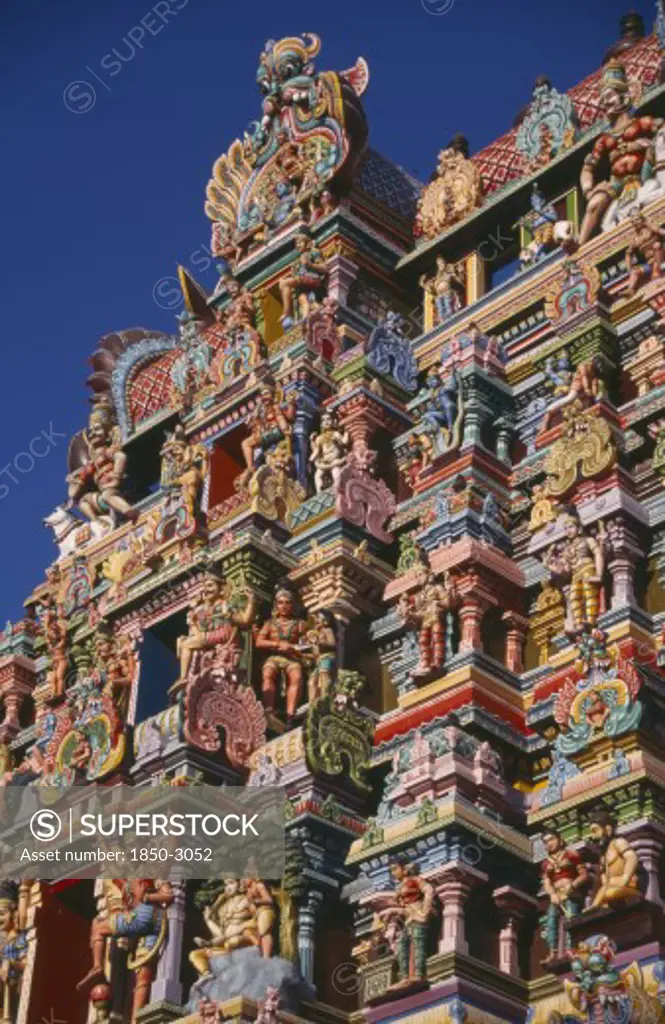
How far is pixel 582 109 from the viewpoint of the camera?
29.0 m

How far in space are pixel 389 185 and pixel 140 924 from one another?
508 inches

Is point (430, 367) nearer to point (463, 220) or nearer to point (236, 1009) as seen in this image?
point (463, 220)

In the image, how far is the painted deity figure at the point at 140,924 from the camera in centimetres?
2238

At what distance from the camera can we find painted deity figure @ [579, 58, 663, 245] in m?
26.5

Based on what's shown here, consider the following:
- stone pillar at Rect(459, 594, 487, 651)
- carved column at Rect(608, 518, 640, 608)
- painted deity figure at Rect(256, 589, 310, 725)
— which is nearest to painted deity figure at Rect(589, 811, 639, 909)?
carved column at Rect(608, 518, 640, 608)

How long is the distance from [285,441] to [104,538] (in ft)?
15.1

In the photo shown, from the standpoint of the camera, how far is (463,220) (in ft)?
95.1

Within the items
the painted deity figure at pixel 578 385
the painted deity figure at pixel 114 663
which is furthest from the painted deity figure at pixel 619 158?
the painted deity figure at pixel 114 663

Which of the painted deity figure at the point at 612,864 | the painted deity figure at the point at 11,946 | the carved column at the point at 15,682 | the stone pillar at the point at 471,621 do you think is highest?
the carved column at the point at 15,682

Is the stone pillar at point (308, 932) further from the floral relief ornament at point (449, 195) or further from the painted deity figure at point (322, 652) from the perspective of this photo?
the floral relief ornament at point (449, 195)

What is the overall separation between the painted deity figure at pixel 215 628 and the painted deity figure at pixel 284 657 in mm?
289

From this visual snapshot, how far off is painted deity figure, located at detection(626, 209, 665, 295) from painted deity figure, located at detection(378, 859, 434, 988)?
8.02m

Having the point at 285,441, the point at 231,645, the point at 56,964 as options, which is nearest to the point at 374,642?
the point at 231,645
